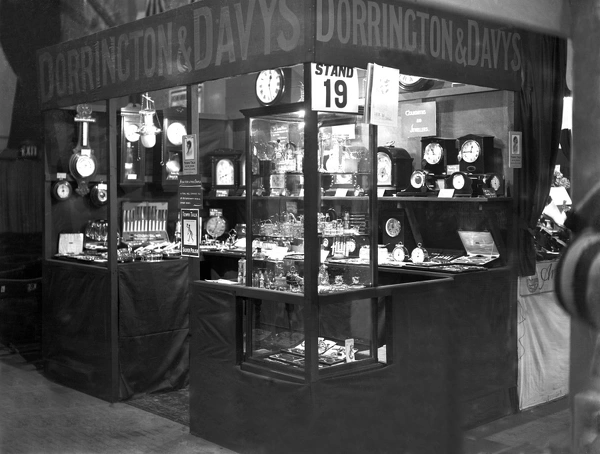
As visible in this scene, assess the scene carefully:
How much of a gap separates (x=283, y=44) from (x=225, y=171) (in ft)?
9.48

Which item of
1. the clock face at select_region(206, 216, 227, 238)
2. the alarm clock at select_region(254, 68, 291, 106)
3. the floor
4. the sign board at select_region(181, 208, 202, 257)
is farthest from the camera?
the clock face at select_region(206, 216, 227, 238)

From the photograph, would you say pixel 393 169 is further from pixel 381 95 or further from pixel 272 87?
pixel 381 95

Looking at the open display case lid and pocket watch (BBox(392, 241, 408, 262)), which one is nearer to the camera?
the open display case lid

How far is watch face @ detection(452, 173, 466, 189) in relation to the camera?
4.62 meters

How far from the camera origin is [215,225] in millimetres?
6281

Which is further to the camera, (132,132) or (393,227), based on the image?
(132,132)

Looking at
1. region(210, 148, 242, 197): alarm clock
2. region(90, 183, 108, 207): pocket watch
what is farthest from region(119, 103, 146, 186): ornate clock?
region(210, 148, 242, 197): alarm clock

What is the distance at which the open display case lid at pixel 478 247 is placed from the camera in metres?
4.71

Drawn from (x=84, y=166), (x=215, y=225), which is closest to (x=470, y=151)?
(x=215, y=225)

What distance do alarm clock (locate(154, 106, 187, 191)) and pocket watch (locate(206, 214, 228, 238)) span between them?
1.44 ft

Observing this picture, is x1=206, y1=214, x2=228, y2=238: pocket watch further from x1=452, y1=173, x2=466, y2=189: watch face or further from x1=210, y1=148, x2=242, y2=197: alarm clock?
x1=452, y1=173, x2=466, y2=189: watch face

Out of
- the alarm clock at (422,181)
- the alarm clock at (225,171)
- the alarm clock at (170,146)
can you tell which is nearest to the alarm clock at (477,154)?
the alarm clock at (422,181)

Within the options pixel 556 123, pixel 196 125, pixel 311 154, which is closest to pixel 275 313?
pixel 311 154

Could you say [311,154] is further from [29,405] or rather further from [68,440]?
[29,405]
